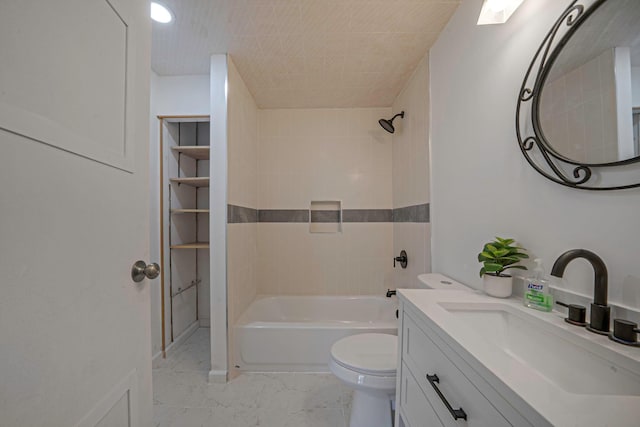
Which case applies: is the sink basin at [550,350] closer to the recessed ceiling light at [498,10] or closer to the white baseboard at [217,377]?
the recessed ceiling light at [498,10]

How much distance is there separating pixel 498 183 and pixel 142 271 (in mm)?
1334

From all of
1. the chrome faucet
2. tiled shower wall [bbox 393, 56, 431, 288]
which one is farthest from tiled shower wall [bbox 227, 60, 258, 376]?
the chrome faucet

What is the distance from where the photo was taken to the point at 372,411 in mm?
1248

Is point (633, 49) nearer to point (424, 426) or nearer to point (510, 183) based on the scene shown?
point (510, 183)

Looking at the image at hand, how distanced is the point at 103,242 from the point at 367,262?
2.23 metres

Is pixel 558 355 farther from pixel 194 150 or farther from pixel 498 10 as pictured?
pixel 194 150

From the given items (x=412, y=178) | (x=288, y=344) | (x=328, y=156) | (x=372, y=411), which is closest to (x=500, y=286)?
(x=372, y=411)

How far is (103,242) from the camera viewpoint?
1.94 feet

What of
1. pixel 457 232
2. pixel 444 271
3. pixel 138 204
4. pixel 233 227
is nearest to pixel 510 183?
pixel 457 232

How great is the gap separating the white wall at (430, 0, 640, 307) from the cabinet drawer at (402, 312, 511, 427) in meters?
0.46

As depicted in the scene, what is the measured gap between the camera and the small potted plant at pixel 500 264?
0.89m

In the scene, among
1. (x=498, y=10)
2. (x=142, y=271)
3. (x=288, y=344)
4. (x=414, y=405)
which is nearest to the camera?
(x=142, y=271)

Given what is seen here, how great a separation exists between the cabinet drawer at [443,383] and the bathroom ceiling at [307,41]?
5.18 ft

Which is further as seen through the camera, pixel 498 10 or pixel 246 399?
pixel 246 399
